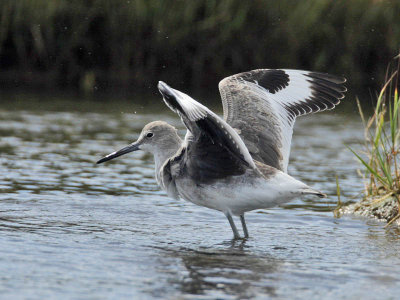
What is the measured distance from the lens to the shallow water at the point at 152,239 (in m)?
5.18

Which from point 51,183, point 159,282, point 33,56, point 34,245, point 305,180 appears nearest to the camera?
point 159,282

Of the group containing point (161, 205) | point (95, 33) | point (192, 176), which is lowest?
point (161, 205)

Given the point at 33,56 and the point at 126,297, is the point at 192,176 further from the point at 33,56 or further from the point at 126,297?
the point at 33,56

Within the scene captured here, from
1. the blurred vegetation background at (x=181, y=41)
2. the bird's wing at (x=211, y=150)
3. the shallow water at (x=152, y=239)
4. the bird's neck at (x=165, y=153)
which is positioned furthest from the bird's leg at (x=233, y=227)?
the blurred vegetation background at (x=181, y=41)

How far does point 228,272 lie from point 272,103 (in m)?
2.39

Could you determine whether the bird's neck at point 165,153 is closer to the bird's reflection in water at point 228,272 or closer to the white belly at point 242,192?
the white belly at point 242,192

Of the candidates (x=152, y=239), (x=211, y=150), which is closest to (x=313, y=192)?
(x=211, y=150)

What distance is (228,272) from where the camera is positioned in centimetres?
558

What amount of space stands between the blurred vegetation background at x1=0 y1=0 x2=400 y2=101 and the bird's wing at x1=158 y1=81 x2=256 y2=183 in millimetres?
9488

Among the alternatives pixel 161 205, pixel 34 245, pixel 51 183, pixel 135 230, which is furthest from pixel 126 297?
pixel 51 183

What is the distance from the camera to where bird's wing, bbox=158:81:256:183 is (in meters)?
5.89

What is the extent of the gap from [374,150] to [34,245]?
341 cm

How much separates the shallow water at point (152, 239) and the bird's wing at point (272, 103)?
0.64 metres

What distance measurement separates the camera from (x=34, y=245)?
608cm
